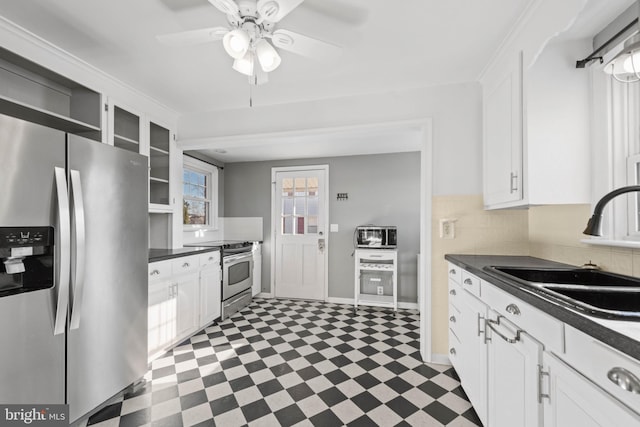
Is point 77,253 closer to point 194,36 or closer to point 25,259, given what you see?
point 25,259

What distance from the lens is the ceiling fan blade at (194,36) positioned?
1.34 metres

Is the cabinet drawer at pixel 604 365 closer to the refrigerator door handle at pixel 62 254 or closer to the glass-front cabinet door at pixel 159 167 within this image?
the refrigerator door handle at pixel 62 254

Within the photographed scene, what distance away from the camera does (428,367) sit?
7.32 ft

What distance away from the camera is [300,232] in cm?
433

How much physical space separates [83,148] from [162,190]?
130cm

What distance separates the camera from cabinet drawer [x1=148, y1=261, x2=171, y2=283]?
7.26 ft

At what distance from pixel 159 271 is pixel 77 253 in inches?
34.8

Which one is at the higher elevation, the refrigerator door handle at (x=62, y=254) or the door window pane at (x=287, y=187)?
the door window pane at (x=287, y=187)

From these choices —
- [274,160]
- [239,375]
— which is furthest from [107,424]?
[274,160]

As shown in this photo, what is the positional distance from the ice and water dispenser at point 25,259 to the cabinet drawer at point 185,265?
1081mm

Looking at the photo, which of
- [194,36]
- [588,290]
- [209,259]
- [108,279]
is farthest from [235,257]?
[588,290]

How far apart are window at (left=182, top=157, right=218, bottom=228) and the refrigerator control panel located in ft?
7.55

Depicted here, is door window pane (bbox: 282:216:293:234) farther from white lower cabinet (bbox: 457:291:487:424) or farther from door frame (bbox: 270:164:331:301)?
white lower cabinet (bbox: 457:291:487:424)

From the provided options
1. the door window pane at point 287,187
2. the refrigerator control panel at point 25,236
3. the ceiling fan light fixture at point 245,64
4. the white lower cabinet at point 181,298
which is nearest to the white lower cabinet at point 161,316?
the white lower cabinet at point 181,298
